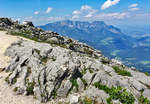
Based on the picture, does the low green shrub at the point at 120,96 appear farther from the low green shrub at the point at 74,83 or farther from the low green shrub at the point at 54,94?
the low green shrub at the point at 54,94

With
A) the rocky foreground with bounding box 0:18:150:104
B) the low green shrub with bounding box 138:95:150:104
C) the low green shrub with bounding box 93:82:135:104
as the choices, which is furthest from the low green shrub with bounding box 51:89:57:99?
the low green shrub with bounding box 138:95:150:104

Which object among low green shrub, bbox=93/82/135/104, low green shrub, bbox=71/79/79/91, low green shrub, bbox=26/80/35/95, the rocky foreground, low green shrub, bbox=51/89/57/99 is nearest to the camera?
low green shrub, bbox=93/82/135/104

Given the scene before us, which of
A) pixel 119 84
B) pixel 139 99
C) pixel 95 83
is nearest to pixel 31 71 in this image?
pixel 95 83

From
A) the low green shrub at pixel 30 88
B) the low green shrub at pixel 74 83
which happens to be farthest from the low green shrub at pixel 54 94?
the low green shrub at pixel 30 88

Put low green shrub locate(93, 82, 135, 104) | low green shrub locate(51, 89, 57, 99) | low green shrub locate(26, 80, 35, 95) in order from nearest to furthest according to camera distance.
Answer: low green shrub locate(93, 82, 135, 104) → low green shrub locate(51, 89, 57, 99) → low green shrub locate(26, 80, 35, 95)

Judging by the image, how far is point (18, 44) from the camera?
40.7 meters

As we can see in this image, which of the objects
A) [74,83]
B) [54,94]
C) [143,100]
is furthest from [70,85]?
[143,100]

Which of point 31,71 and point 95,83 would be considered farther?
point 31,71

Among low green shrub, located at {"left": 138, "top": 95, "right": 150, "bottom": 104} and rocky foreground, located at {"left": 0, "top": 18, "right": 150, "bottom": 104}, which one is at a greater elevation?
rocky foreground, located at {"left": 0, "top": 18, "right": 150, "bottom": 104}

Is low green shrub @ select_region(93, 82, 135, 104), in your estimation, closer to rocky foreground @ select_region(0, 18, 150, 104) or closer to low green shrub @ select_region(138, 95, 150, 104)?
rocky foreground @ select_region(0, 18, 150, 104)

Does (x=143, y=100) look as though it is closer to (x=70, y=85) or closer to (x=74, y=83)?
(x=74, y=83)

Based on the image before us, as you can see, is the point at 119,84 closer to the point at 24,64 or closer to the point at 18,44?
the point at 24,64

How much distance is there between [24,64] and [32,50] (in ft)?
17.9

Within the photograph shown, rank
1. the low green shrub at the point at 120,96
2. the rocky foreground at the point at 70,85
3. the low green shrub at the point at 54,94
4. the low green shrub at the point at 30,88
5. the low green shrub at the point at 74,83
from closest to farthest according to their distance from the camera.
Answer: the low green shrub at the point at 120,96 < the rocky foreground at the point at 70,85 < the low green shrub at the point at 54,94 < the low green shrub at the point at 30,88 < the low green shrub at the point at 74,83
